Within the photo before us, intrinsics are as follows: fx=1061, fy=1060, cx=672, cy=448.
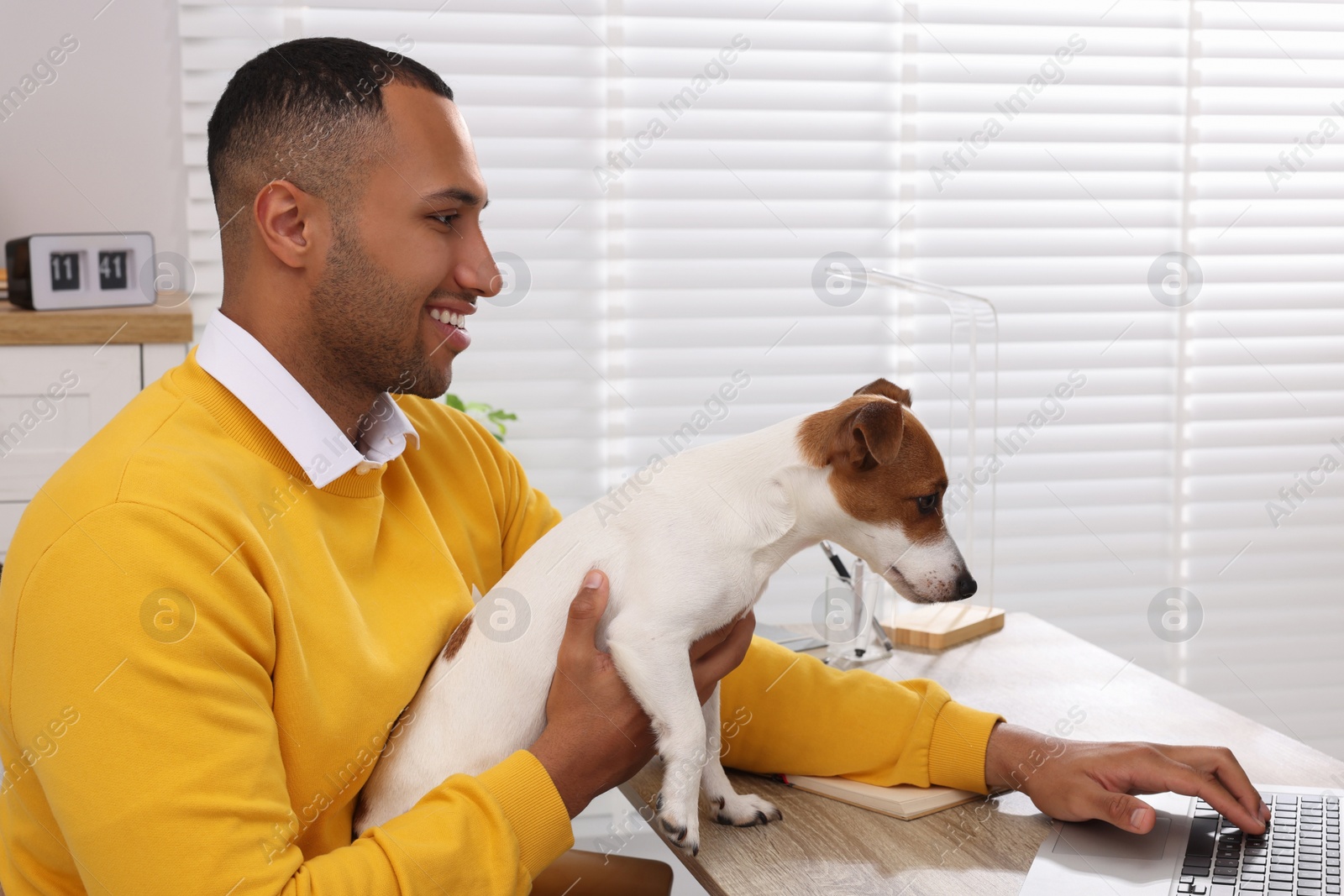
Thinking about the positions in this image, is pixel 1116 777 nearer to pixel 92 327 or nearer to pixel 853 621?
pixel 853 621

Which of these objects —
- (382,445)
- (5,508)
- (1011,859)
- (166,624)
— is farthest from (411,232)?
(5,508)

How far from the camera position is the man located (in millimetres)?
837

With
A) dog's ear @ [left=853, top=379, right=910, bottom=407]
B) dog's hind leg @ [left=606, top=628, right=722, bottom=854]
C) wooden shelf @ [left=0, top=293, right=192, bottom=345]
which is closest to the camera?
dog's hind leg @ [left=606, top=628, right=722, bottom=854]

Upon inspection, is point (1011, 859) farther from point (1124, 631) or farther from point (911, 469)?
point (1124, 631)

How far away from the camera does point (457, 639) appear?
1137mm

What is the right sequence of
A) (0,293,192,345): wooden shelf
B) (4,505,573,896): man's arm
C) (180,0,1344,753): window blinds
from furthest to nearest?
(180,0,1344,753): window blinds → (0,293,192,345): wooden shelf → (4,505,573,896): man's arm

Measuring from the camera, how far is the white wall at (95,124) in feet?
7.38

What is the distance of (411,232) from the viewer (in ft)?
3.66

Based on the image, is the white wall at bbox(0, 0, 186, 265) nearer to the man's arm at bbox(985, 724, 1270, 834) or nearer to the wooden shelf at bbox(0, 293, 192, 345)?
the wooden shelf at bbox(0, 293, 192, 345)

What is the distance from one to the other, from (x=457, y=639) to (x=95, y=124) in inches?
70.4

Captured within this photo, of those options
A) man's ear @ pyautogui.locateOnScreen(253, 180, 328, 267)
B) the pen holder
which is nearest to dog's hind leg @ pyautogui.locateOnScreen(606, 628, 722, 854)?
man's ear @ pyautogui.locateOnScreen(253, 180, 328, 267)

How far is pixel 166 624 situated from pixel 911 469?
2.52ft

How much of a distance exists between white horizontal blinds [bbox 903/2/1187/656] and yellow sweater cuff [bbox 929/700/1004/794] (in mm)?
1708

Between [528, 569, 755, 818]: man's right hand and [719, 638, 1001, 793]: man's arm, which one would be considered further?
[719, 638, 1001, 793]: man's arm
